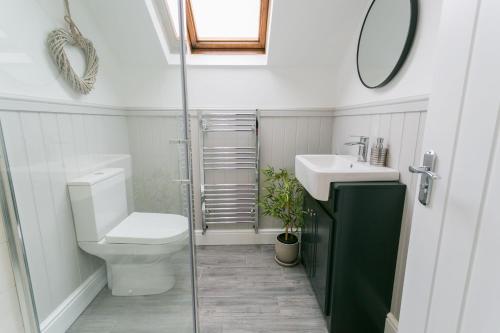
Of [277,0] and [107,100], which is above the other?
[277,0]

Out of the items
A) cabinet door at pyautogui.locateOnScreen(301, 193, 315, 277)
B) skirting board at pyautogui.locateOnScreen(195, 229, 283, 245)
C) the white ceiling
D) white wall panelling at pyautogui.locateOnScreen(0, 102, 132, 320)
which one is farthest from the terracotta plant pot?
the white ceiling

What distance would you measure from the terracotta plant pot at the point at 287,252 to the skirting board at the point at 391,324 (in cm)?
82

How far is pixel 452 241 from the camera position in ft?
2.26

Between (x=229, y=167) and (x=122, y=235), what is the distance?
3.60 ft

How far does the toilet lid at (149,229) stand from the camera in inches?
54.4

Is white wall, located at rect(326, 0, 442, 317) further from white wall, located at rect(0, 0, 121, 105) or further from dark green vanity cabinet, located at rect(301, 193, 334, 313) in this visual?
white wall, located at rect(0, 0, 121, 105)

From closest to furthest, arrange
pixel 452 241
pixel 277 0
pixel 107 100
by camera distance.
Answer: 1. pixel 452 241
2. pixel 107 100
3. pixel 277 0

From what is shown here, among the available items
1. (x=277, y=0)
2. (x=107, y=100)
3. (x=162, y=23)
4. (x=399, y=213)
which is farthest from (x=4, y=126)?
(x=399, y=213)

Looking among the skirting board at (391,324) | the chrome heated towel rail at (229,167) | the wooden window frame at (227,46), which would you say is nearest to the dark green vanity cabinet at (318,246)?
the skirting board at (391,324)

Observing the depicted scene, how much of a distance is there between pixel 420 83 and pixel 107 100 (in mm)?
1678

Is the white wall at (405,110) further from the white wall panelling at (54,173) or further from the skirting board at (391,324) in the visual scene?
the white wall panelling at (54,173)

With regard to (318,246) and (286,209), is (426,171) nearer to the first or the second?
(318,246)

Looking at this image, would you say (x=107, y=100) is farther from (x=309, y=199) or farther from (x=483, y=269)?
(x=483, y=269)

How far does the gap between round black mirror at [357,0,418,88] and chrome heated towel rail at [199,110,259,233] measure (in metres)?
0.94
